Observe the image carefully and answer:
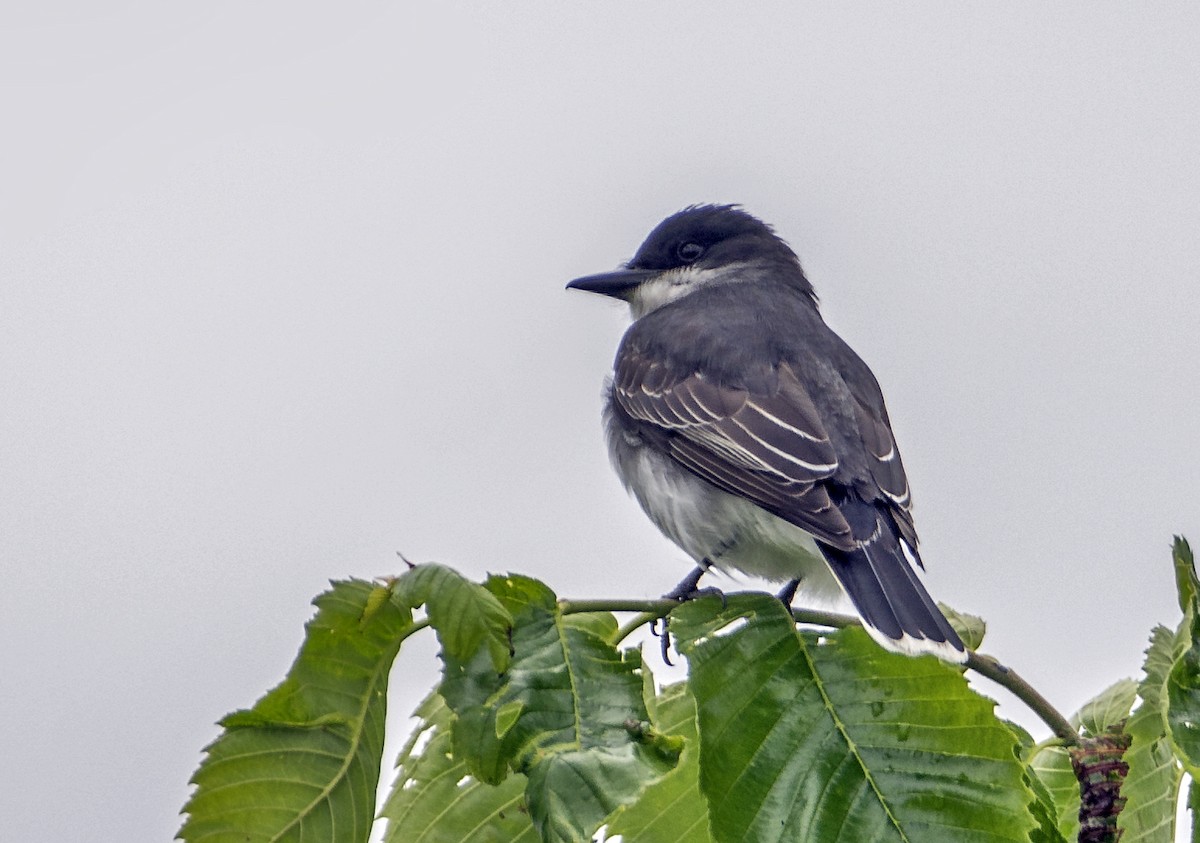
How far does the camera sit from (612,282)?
664cm

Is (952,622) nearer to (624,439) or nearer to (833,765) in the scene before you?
(833,765)

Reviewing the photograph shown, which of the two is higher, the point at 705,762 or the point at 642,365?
the point at 642,365

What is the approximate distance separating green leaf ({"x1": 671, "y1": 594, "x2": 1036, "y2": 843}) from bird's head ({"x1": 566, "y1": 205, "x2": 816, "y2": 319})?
417cm

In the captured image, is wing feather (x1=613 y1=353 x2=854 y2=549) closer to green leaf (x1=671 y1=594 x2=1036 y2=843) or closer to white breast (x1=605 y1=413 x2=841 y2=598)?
white breast (x1=605 y1=413 x2=841 y2=598)

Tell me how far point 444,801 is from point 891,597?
152 cm

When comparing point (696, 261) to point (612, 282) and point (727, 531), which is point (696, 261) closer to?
point (612, 282)

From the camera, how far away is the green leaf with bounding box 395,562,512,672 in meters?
2.11

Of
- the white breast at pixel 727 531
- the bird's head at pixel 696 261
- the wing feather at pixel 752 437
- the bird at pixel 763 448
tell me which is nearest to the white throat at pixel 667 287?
the bird's head at pixel 696 261

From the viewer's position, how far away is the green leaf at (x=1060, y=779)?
294cm

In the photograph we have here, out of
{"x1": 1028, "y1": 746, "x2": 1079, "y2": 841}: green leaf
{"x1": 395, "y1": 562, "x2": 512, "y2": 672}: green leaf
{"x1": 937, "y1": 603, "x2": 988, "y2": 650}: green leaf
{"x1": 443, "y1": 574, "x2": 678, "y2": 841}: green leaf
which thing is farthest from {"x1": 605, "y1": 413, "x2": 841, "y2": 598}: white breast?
{"x1": 395, "y1": 562, "x2": 512, "y2": 672}: green leaf

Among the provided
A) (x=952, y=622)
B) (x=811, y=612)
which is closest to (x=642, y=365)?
(x=952, y=622)

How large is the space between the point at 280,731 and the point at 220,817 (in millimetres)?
164

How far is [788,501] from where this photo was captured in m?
4.50

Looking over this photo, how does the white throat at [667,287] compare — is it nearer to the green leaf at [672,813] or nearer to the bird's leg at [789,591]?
the bird's leg at [789,591]
